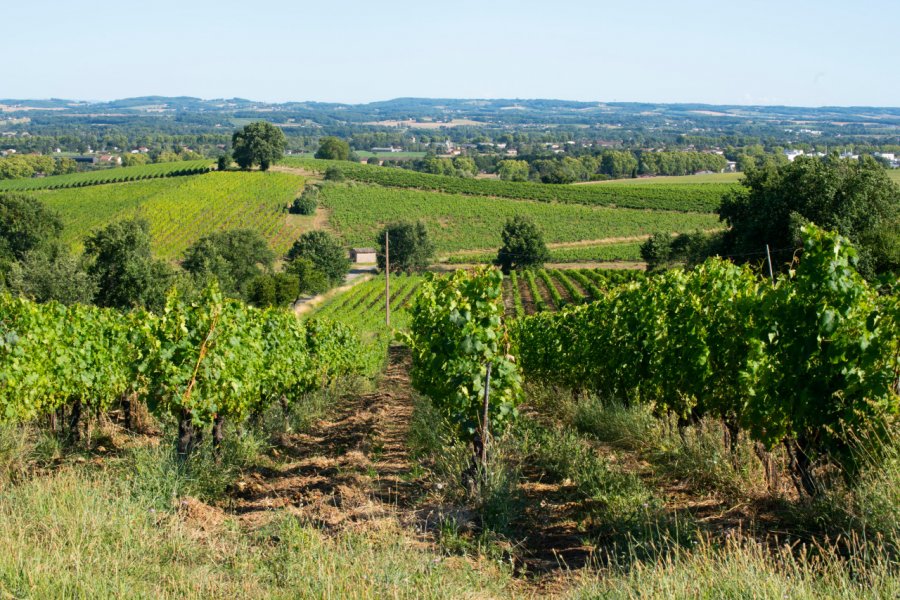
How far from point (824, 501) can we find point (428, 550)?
2855 millimetres

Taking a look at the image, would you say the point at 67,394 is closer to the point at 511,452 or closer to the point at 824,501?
the point at 511,452

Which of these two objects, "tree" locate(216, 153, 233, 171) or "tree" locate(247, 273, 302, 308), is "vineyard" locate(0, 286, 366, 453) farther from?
"tree" locate(216, 153, 233, 171)

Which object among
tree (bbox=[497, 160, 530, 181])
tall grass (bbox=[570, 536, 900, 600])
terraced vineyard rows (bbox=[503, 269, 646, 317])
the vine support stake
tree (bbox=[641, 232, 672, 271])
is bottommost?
terraced vineyard rows (bbox=[503, 269, 646, 317])

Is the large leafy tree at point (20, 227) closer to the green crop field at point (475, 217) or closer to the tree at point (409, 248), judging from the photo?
the tree at point (409, 248)

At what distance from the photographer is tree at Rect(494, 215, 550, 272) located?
219 ft

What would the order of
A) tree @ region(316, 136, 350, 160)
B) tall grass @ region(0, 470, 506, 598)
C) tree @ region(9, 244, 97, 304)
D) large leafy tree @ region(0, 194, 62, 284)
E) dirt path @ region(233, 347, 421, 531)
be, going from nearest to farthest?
tall grass @ region(0, 470, 506, 598)
dirt path @ region(233, 347, 421, 531)
tree @ region(9, 244, 97, 304)
large leafy tree @ region(0, 194, 62, 284)
tree @ region(316, 136, 350, 160)

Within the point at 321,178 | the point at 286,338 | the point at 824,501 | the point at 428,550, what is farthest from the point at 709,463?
the point at 321,178

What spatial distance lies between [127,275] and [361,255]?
102 ft

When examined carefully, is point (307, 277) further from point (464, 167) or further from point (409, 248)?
point (464, 167)

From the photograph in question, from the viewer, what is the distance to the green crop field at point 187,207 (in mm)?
73625

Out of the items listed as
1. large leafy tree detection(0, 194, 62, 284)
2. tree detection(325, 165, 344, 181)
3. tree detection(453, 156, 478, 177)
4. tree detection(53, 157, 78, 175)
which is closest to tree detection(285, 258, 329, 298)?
large leafy tree detection(0, 194, 62, 284)

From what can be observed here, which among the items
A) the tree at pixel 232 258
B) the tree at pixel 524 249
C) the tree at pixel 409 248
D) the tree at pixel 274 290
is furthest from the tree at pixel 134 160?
the tree at pixel 274 290

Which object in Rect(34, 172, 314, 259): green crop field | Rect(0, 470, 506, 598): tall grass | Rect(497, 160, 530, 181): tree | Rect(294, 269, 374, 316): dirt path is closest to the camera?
Rect(0, 470, 506, 598): tall grass

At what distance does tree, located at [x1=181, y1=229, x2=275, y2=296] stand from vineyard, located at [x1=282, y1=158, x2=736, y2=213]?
3717 cm
